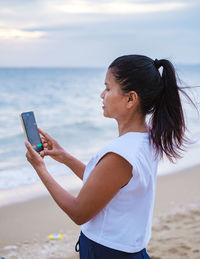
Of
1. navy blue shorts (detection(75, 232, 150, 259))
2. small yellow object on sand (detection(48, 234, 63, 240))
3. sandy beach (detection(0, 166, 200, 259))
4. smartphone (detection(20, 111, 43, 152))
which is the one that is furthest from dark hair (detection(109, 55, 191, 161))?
small yellow object on sand (detection(48, 234, 63, 240))

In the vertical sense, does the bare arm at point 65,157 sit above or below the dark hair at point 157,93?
below

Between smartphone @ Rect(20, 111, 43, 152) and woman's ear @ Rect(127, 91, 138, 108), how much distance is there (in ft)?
1.99

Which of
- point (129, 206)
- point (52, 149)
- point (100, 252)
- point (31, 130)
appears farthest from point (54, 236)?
point (129, 206)

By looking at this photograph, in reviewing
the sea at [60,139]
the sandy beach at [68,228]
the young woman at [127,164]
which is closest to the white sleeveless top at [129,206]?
the young woman at [127,164]

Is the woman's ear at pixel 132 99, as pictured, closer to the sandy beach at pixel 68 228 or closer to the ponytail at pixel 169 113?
the ponytail at pixel 169 113

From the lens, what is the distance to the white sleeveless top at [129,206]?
1606mm

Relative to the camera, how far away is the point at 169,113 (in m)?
1.79

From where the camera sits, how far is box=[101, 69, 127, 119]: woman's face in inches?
68.1

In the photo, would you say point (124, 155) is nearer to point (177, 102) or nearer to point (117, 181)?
point (117, 181)

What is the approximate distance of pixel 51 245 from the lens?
4.42 metres

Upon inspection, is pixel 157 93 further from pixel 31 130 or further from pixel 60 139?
pixel 60 139

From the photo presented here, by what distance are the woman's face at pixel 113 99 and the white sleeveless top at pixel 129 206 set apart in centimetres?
14

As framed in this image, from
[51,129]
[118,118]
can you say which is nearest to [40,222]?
[118,118]

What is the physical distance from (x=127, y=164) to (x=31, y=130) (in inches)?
28.1
